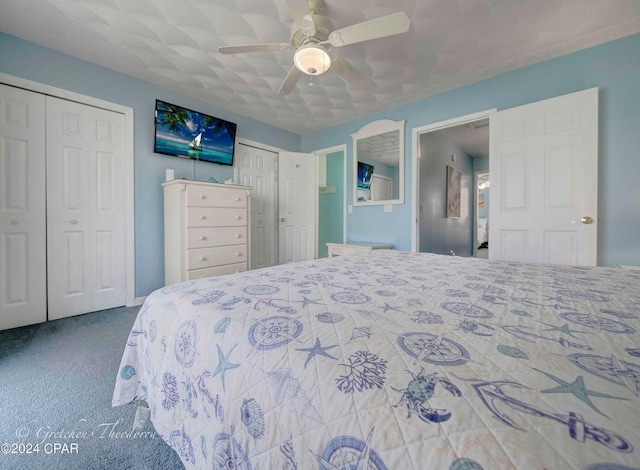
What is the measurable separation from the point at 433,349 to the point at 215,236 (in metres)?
2.80

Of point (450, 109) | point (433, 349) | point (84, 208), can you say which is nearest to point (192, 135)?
point (84, 208)

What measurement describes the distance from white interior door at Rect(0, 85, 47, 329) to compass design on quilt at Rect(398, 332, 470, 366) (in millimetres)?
3252

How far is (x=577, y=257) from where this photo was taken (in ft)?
7.61

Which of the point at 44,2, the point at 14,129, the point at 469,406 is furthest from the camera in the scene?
the point at 14,129

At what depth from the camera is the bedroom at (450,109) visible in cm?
222

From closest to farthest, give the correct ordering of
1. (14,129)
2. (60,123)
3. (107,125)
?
(14,129) < (60,123) < (107,125)

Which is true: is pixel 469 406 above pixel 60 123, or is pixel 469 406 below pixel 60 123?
below

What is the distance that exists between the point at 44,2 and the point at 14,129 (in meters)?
1.05

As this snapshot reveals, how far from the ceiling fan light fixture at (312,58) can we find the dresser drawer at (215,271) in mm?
2156

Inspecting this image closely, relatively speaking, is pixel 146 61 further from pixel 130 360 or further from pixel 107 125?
pixel 130 360

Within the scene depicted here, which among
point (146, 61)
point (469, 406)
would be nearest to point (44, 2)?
point (146, 61)

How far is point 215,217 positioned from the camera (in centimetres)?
297

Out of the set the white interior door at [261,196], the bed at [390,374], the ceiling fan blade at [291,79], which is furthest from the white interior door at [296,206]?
the bed at [390,374]

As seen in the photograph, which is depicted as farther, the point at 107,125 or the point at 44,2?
the point at 107,125
